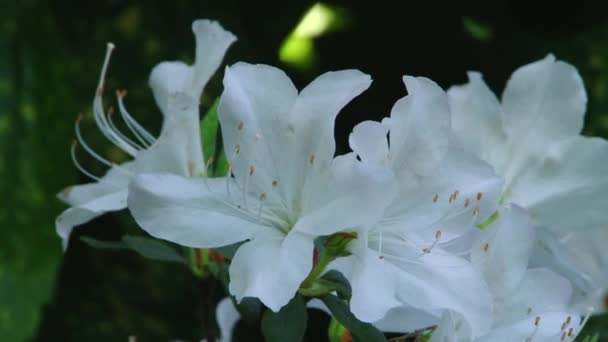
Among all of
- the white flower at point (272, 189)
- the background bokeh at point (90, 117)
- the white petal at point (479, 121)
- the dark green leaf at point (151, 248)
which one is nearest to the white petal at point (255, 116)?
the white flower at point (272, 189)

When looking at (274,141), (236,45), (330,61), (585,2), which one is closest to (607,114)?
(585,2)

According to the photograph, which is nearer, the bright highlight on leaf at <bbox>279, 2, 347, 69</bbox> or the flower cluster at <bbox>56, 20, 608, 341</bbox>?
the flower cluster at <bbox>56, 20, 608, 341</bbox>

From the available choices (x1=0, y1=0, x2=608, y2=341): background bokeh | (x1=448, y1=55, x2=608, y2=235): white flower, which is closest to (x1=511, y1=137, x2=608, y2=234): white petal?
(x1=448, y1=55, x2=608, y2=235): white flower

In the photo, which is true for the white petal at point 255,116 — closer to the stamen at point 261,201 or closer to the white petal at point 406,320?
the stamen at point 261,201

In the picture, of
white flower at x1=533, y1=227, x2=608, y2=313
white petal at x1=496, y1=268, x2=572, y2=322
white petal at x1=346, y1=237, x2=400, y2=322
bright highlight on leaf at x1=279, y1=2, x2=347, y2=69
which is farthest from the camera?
bright highlight on leaf at x1=279, y1=2, x2=347, y2=69

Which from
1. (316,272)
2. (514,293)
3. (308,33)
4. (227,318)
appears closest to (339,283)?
(316,272)

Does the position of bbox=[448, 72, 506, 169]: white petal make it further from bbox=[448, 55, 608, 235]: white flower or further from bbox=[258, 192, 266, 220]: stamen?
bbox=[258, 192, 266, 220]: stamen

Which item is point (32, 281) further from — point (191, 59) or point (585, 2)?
point (585, 2)
